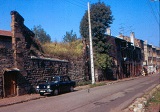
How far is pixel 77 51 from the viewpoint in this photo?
33750 mm

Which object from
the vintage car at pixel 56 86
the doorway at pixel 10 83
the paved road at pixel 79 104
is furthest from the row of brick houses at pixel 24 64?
the paved road at pixel 79 104

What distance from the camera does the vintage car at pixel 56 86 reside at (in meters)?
20.0

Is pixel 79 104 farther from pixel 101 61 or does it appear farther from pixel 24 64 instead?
pixel 101 61

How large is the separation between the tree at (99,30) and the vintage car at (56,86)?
15.8 metres

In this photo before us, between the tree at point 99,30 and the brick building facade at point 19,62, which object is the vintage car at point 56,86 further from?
the tree at point 99,30

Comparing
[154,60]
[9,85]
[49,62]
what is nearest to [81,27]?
[49,62]

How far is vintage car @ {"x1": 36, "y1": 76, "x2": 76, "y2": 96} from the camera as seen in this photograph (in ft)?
65.6

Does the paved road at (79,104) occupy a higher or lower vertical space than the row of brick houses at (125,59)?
lower

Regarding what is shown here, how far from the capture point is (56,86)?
2061 centimetres

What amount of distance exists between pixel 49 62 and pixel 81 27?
1801 cm

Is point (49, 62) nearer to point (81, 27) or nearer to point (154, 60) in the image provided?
point (81, 27)

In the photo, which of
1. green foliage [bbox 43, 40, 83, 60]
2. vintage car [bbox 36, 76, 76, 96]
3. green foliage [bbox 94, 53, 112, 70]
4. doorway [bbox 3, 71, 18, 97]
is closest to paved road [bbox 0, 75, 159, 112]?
vintage car [bbox 36, 76, 76, 96]

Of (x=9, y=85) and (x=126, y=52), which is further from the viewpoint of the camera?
(x=126, y=52)

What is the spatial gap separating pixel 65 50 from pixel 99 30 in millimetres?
11228
